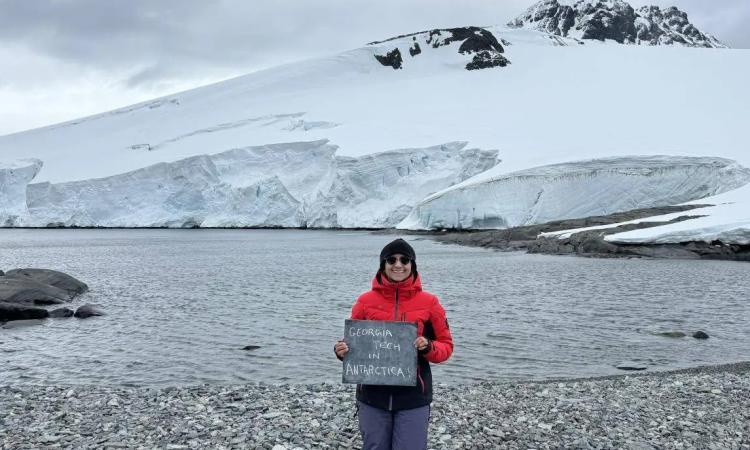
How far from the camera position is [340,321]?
15766mm

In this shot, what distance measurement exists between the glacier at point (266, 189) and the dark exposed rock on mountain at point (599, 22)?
8873 cm

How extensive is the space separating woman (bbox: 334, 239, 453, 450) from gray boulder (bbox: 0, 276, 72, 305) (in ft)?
51.8

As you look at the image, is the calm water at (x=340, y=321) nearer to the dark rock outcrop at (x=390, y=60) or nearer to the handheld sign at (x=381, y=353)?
the handheld sign at (x=381, y=353)

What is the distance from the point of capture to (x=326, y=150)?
61.2 m

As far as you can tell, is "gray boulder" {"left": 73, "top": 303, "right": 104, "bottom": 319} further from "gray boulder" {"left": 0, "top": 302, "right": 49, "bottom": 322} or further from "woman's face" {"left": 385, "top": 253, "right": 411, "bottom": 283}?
"woman's face" {"left": 385, "top": 253, "right": 411, "bottom": 283}

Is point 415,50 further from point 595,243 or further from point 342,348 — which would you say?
point 342,348

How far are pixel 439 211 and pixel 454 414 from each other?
43.7 metres

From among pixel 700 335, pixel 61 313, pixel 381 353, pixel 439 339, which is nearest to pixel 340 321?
pixel 61 313

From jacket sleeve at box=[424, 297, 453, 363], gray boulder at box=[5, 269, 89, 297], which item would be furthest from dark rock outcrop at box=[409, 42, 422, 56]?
A: jacket sleeve at box=[424, 297, 453, 363]

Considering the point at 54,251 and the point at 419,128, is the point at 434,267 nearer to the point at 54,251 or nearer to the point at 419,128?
the point at 54,251

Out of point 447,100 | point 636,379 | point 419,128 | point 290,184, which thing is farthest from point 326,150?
point 636,379

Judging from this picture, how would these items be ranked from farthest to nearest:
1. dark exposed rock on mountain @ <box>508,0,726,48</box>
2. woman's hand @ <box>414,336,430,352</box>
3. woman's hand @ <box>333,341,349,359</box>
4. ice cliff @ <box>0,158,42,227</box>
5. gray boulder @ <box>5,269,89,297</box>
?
dark exposed rock on mountain @ <box>508,0,726,48</box> < ice cliff @ <box>0,158,42,227</box> < gray boulder @ <box>5,269,89,297</box> < woman's hand @ <box>333,341,349,359</box> < woman's hand @ <box>414,336,430,352</box>

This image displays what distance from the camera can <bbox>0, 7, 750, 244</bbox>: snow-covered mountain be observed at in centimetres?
4703

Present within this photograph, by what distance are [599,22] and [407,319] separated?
15195cm
